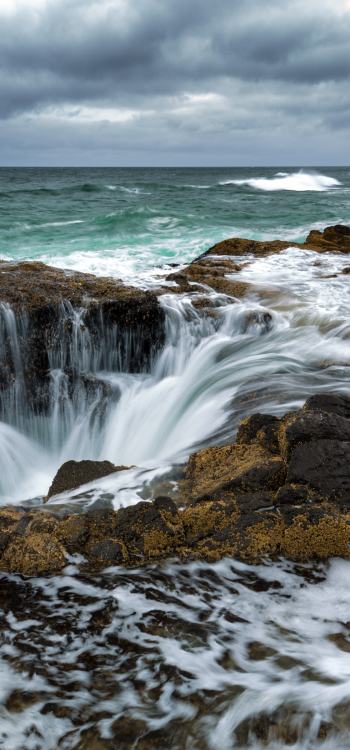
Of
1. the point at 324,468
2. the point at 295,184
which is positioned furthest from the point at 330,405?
the point at 295,184

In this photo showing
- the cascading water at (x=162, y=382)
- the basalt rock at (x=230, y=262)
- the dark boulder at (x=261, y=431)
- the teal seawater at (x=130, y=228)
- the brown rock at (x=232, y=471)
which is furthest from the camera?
the teal seawater at (x=130, y=228)

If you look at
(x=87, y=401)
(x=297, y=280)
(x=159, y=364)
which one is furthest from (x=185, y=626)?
(x=297, y=280)

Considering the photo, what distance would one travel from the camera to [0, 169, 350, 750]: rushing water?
2221mm

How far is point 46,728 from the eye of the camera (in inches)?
86.6

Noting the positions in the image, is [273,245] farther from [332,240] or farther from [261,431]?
[261,431]

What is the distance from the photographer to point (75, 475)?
4.31 m

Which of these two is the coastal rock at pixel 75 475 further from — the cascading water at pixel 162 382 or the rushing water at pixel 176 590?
the cascading water at pixel 162 382

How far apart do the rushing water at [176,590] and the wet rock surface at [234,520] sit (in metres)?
0.12

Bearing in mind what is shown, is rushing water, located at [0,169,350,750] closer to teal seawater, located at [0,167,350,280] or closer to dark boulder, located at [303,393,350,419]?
dark boulder, located at [303,393,350,419]

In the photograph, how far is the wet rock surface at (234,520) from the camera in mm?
3203

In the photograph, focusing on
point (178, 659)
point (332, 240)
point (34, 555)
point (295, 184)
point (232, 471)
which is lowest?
point (178, 659)

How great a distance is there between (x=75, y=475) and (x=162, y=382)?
280 centimetres

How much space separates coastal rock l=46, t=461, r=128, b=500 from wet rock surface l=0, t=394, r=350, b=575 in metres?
0.47

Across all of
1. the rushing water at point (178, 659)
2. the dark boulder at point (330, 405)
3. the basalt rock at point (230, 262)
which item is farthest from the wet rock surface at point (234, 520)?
the basalt rock at point (230, 262)
